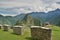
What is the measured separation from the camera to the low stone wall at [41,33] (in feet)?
22.3

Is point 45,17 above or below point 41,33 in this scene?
above

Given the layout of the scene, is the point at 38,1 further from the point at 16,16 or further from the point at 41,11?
the point at 16,16

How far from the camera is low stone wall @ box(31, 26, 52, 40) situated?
6.78 metres

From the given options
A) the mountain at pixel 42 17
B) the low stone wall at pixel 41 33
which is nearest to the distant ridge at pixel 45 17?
the mountain at pixel 42 17

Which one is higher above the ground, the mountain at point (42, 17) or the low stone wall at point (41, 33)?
the mountain at point (42, 17)

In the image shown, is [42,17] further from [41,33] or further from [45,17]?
[41,33]

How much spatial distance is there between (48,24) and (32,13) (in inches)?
52.8

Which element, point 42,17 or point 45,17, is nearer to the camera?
point 45,17

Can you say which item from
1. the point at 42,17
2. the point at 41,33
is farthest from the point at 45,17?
the point at 41,33

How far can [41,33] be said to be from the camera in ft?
23.3

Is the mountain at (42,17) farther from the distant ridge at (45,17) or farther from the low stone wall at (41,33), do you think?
the low stone wall at (41,33)

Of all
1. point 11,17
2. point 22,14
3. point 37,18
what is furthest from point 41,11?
point 11,17

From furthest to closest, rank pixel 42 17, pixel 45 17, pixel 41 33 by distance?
1. pixel 42 17
2. pixel 45 17
3. pixel 41 33

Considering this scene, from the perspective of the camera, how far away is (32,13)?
1055 centimetres
